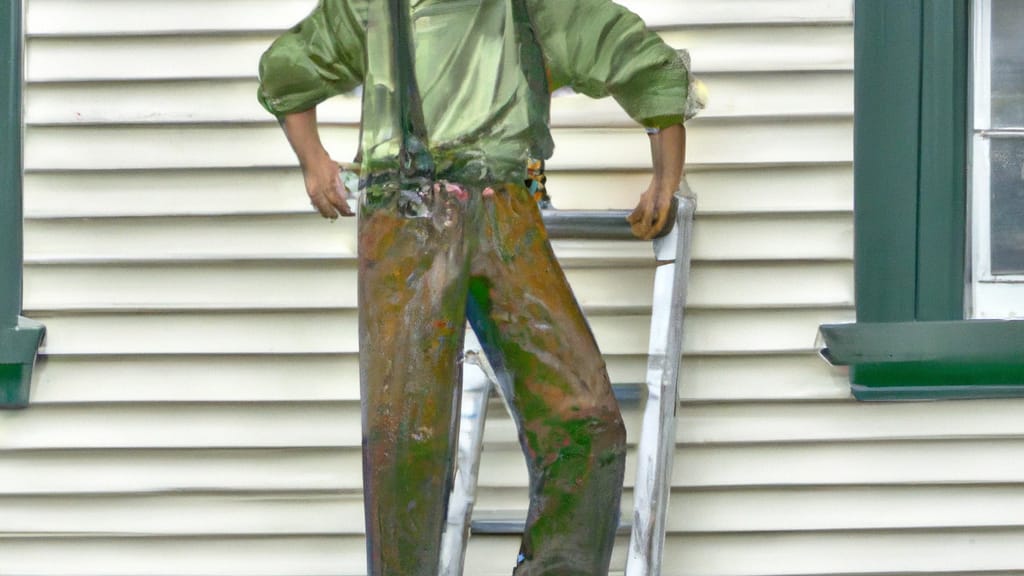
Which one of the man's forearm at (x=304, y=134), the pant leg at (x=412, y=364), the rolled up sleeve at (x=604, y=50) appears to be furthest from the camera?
the man's forearm at (x=304, y=134)

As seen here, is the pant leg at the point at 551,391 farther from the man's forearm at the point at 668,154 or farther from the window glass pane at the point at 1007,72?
the window glass pane at the point at 1007,72

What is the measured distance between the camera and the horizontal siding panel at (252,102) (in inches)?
114

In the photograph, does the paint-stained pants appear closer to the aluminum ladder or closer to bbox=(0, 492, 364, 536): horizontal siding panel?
the aluminum ladder

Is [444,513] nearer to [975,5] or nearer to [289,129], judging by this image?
[289,129]

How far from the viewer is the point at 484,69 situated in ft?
7.14

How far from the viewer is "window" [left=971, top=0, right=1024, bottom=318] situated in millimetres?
2916

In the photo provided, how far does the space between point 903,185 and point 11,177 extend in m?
2.11

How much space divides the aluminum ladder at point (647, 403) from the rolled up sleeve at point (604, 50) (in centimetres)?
36

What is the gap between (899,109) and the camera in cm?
286

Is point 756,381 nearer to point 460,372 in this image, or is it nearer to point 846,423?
point 846,423

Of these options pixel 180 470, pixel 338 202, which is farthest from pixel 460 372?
pixel 180 470

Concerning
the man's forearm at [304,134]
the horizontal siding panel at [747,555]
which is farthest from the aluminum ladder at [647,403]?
the man's forearm at [304,134]

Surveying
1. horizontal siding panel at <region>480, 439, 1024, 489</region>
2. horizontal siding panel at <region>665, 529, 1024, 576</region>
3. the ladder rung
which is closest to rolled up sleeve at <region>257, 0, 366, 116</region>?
the ladder rung

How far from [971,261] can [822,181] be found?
1.34 ft
